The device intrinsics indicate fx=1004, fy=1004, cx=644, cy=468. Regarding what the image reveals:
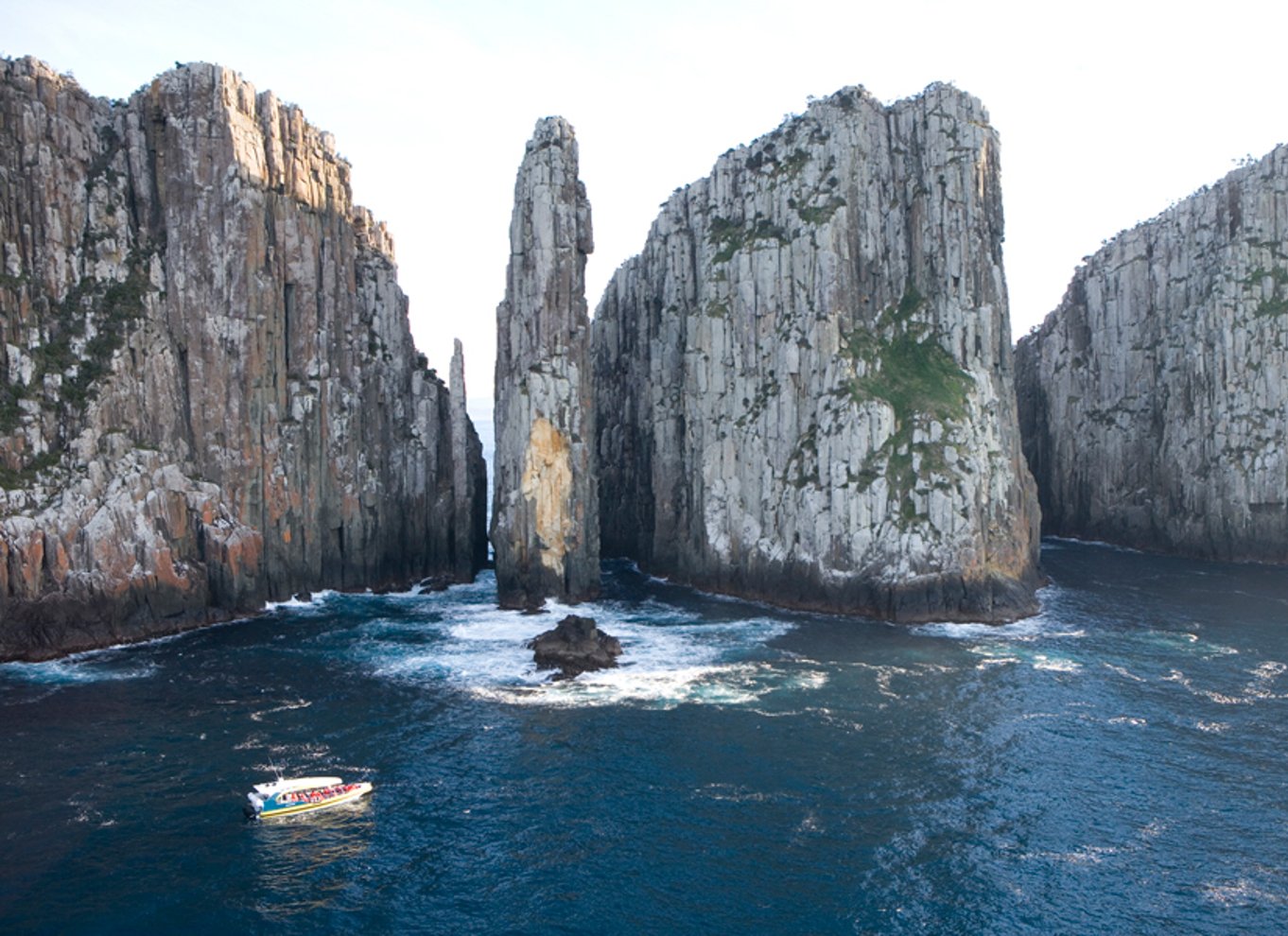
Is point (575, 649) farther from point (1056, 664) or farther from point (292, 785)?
point (1056, 664)

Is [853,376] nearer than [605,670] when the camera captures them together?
No

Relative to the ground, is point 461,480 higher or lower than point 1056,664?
higher

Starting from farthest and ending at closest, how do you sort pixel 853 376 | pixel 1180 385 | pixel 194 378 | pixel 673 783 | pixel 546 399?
pixel 1180 385
pixel 546 399
pixel 853 376
pixel 194 378
pixel 673 783

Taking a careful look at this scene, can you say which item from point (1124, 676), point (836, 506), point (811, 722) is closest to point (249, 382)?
point (836, 506)

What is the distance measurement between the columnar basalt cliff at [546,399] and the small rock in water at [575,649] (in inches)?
760

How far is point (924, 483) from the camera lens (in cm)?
9656

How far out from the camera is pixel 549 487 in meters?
105

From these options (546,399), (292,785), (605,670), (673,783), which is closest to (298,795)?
(292,785)

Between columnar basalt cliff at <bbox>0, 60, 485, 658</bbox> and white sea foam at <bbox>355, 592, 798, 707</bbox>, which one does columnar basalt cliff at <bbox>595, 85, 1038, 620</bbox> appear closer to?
white sea foam at <bbox>355, 592, 798, 707</bbox>

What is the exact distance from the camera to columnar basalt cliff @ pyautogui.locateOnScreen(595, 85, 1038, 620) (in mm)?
97125

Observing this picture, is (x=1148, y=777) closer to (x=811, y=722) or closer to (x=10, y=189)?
(x=811, y=722)

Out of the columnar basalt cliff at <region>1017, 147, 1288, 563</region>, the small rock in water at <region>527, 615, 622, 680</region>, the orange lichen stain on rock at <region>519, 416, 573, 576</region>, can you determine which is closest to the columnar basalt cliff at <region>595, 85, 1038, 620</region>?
the orange lichen stain on rock at <region>519, 416, 573, 576</region>

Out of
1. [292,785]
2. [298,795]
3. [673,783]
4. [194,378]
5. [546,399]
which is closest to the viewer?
[298,795]

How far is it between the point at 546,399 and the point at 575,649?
107ft
